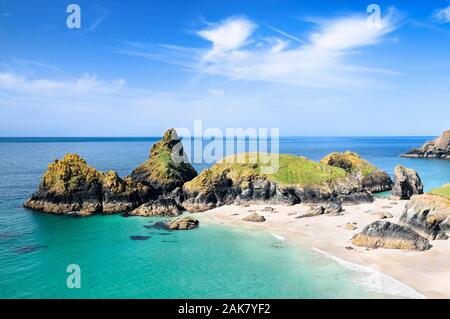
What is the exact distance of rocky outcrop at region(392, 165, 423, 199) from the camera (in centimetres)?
7456

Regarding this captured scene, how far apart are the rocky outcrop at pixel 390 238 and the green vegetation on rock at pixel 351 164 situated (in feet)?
151

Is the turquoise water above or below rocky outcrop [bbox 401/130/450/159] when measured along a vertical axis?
below

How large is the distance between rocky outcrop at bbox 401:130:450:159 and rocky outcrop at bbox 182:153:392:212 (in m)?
131

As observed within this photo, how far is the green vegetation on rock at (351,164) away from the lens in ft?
295

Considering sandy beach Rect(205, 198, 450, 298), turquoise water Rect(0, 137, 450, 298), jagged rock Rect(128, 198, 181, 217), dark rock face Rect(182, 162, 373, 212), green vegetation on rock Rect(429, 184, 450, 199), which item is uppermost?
green vegetation on rock Rect(429, 184, 450, 199)

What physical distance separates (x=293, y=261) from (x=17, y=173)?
107 m

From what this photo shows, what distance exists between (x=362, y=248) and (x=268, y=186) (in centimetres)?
3076

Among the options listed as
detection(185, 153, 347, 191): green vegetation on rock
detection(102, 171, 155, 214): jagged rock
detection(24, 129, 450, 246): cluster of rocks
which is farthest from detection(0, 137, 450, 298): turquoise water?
detection(185, 153, 347, 191): green vegetation on rock

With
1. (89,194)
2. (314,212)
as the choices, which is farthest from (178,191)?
(314,212)

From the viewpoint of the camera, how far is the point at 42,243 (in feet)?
161

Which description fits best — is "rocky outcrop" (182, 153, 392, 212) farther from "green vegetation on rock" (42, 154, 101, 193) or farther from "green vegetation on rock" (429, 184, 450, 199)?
"green vegetation on rock" (429, 184, 450, 199)

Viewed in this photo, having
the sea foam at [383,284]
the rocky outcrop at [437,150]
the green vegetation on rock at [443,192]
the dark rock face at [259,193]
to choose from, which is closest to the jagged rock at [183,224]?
the dark rock face at [259,193]

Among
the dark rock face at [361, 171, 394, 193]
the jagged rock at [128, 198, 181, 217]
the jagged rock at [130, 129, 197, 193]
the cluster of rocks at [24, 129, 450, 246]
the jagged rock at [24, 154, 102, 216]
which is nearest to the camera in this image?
the jagged rock at [128, 198, 181, 217]

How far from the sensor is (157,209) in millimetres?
65688
